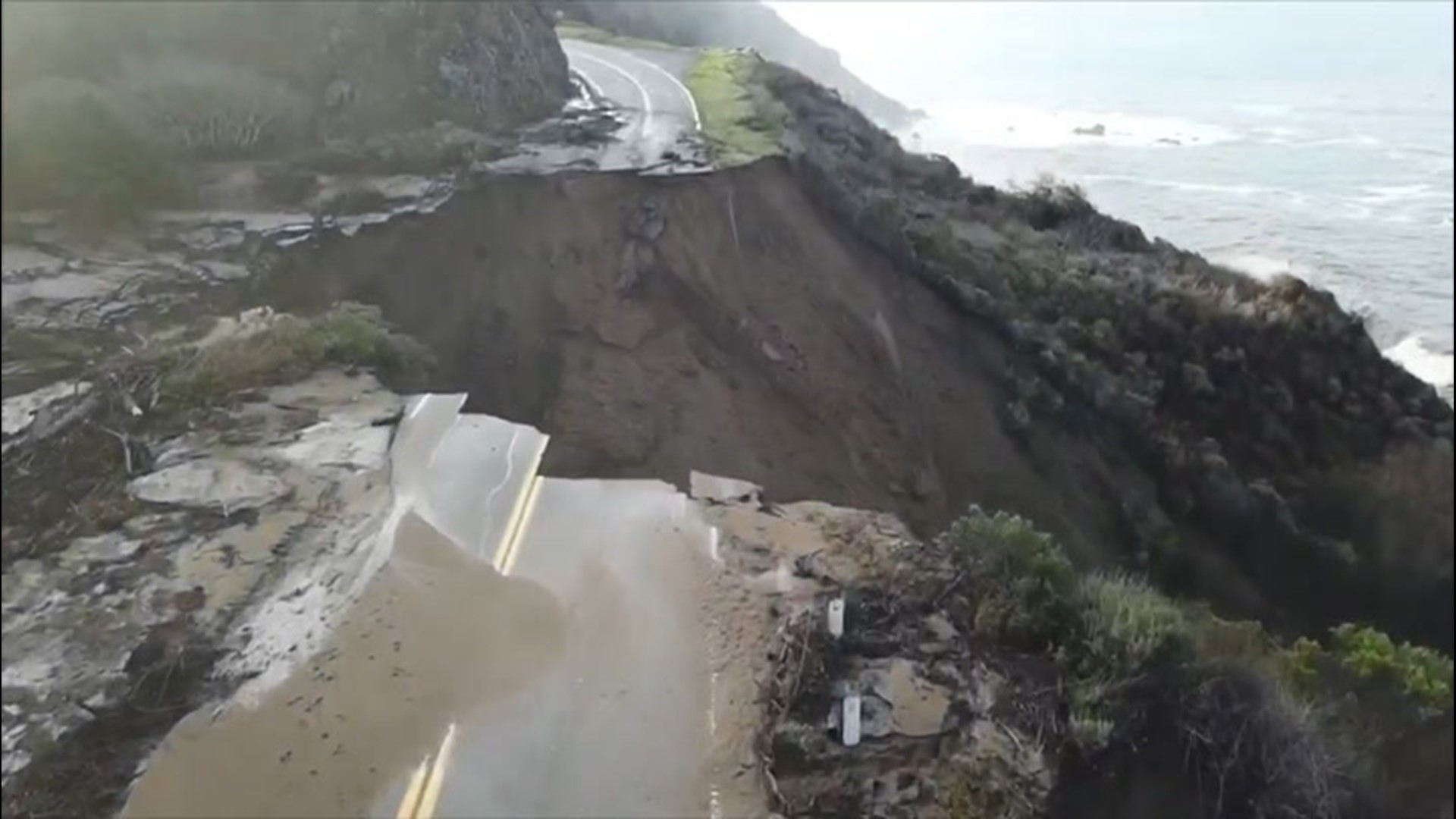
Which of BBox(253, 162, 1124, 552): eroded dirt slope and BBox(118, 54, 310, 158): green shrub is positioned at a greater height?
BBox(118, 54, 310, 158): green shrub

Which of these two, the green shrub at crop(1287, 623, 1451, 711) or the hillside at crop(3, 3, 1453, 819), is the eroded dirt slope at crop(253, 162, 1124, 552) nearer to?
the hillside at crop(3, 3, 1453, 819)

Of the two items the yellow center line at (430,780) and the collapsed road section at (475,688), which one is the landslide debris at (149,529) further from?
the yellow center line at (430,780)

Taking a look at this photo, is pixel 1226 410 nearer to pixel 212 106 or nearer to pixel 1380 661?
pixel 1380 661

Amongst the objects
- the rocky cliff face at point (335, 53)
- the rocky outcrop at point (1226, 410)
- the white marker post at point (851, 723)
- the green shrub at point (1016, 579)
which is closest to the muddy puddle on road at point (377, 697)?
the white marker post at point (851, 723)

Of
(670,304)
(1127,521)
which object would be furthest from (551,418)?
(1127,521)

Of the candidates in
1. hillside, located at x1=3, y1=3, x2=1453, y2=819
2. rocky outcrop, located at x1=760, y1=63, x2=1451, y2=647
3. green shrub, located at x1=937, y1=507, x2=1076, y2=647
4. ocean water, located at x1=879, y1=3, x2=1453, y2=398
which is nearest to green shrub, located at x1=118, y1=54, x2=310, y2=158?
hillside, located at x1=3, y1=3, x2=1453, y2=819

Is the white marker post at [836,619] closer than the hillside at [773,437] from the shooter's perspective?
No
